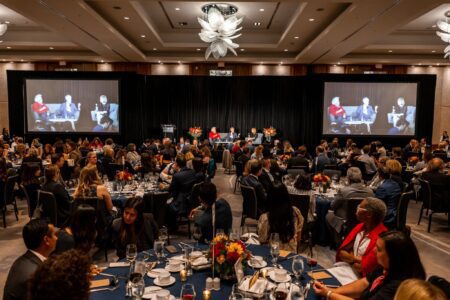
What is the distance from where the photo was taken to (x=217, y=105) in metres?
16.8

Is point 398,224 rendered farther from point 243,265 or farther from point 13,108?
point 13,108

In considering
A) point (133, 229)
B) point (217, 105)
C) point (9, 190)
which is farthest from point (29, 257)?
point (217, 105)

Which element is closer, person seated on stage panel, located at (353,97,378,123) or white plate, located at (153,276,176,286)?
white plate, located at (153,276,176,286)

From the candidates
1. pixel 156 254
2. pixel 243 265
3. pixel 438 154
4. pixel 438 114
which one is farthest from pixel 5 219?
pixel 438 114

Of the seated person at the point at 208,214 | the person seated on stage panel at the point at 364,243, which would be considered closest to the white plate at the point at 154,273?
the seated person at the point at 208,214

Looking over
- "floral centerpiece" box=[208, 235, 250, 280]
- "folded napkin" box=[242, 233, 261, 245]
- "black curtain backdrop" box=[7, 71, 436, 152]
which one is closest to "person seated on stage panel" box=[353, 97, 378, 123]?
"black curtain backdrop" box=[7, 71, 436, 152]

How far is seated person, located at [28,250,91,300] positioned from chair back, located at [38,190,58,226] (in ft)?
12.5

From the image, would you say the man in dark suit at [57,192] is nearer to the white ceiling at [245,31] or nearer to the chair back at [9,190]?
the chair back at [9,190]

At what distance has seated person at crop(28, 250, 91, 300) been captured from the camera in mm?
1623

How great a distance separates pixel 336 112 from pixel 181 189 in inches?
433

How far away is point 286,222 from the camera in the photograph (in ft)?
12.2

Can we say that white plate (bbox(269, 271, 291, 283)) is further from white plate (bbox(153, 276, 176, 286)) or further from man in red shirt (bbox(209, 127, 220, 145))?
man in red shirt (bbox(209, 127, 220, 145))

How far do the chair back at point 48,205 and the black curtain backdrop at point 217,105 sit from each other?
434 inches

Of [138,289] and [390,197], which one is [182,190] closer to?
[390,197]
